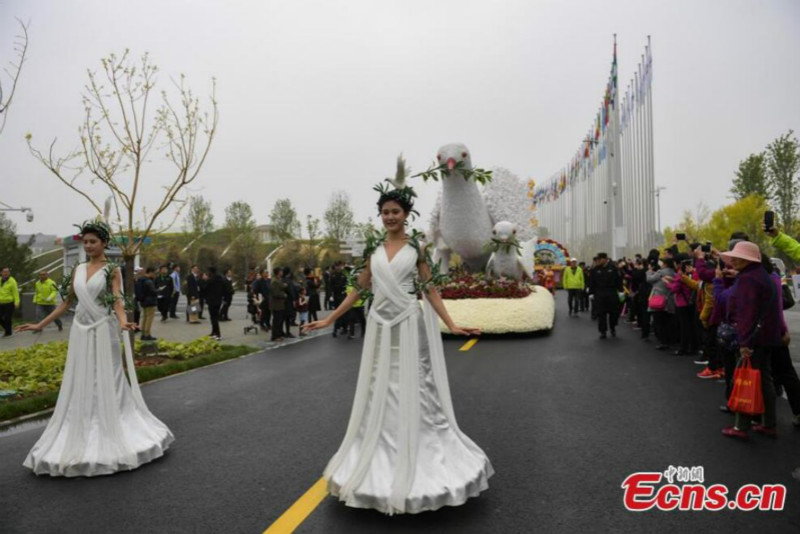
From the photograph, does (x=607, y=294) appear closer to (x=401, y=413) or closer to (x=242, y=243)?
(x=401, y=413)

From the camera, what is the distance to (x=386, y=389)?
12.1 feet

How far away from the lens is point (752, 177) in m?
39.1

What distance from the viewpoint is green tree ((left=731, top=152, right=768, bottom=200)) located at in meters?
38.4

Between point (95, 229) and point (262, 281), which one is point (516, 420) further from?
point (262, 281)

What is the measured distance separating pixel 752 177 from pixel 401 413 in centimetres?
4344

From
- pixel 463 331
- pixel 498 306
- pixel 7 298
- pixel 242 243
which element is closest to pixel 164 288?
pixel 7 298

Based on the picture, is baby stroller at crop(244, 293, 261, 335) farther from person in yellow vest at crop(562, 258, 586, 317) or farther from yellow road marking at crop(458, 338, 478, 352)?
person in yellow vest at crop(562, 258, 586, 317)

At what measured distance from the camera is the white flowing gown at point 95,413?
14.6ft

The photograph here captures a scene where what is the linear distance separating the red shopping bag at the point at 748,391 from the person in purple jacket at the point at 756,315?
9 cm

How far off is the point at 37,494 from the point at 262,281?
11840 mm

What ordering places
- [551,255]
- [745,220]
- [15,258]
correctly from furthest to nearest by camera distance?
[745,220] < [551,255] < [15,258]

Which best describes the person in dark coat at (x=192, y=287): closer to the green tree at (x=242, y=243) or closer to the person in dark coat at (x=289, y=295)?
the person in dark coat at (x=289, y=295)

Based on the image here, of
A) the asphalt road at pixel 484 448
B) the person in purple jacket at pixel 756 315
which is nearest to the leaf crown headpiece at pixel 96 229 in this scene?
the asphalt road at pixel 484 448

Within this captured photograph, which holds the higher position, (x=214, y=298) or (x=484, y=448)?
(x=214, y=298)
